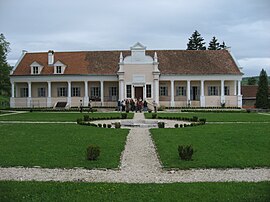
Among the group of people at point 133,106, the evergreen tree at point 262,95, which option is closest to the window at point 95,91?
the group of people at point 133,106

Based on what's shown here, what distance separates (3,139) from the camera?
51.1 feet

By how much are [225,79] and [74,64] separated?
19.3 m

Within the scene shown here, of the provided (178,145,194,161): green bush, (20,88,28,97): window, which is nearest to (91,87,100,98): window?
(20,88,28,97): window

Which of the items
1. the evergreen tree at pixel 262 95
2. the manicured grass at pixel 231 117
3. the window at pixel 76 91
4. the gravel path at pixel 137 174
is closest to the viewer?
the gravel path at pixel 137 174

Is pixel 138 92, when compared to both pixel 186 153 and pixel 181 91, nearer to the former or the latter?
pixel 181 91

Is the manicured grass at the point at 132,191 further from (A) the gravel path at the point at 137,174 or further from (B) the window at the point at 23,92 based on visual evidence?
(B) the window at the point at 23,92

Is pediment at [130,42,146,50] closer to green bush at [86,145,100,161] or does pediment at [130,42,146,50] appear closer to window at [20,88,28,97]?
window at [20,88,28,97]

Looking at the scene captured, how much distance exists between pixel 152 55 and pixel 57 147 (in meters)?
34.8

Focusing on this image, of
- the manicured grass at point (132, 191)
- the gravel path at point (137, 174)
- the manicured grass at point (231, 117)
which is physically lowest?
the gravel path at point (137, 174)

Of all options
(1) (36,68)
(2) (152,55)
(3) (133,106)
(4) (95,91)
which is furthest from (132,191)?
(1) (36,68)

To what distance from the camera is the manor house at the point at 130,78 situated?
144ft

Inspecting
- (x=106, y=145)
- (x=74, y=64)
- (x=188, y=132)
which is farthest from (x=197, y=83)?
(x=106, y=145)

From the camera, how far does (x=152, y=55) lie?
47.2m

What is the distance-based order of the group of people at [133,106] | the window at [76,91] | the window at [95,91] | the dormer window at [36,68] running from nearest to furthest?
the group of people at [133,106] → the dormer window at [36,68] → the window at [76,91] → the window at [95,91]
